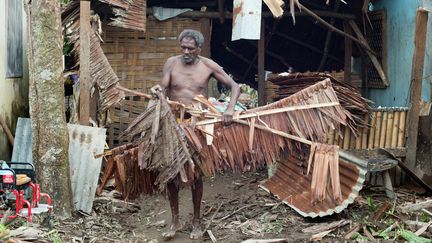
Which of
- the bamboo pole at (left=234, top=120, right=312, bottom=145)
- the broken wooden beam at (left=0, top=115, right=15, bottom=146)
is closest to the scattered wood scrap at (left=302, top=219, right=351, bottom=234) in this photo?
the bamboo pole at (left=234, top=120, right=312, bottom=145)

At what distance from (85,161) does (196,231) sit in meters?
1.66

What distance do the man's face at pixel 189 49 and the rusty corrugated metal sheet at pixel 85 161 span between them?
1.34m

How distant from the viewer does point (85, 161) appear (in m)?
6.60

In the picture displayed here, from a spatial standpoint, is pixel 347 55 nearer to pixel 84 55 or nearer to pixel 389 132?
pixel 389 132

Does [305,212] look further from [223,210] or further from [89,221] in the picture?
[89,221]

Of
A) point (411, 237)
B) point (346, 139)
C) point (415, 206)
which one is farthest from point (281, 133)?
point (346, 139)

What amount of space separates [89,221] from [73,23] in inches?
109

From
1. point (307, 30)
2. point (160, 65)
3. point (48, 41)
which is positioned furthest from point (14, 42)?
point (307, 30)

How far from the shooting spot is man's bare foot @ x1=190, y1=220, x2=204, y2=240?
5895 mm

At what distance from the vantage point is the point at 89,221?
20.3 feet

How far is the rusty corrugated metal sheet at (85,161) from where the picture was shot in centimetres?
652

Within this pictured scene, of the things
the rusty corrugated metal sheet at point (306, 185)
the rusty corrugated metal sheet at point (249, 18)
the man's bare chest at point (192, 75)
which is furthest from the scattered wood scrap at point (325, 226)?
the rusty corrugated metal sheet at point (249, 18)

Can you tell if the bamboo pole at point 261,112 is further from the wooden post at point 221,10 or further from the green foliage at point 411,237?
the wooden post at point 221,10

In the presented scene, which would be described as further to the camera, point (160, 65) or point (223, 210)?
point (160, 65)
